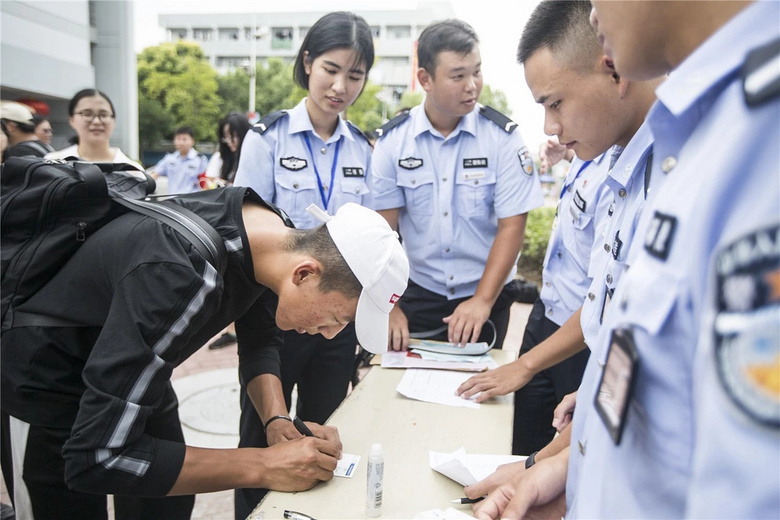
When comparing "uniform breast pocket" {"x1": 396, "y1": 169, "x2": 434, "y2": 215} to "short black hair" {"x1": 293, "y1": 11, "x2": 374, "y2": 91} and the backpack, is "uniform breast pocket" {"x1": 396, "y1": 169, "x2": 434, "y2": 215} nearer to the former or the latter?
"short black hair" {"x1": 293, "y1": 11, "x2": 374, "y2": 91}

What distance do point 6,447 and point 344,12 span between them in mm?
2060

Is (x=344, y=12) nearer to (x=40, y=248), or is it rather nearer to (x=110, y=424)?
(x=40, y=248)

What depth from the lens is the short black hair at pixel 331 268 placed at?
1.37 meters

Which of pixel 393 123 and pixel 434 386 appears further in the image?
pixel 393 123

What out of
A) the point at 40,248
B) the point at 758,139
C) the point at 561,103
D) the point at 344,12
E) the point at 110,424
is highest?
the point at 344,12

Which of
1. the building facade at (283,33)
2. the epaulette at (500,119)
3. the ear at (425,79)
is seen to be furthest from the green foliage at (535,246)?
the building facade at (283,33)

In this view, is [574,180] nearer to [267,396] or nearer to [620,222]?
[620,222]

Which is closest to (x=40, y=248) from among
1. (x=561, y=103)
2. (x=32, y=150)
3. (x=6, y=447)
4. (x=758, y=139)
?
(x=6, y=447)


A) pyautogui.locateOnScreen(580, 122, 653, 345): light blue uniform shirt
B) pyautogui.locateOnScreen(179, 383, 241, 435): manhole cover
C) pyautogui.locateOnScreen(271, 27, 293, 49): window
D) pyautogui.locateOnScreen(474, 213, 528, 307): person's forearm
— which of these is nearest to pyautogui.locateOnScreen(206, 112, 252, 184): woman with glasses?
pyautogui.locateOnScreen(179, 383, 241, 435): manhole cover

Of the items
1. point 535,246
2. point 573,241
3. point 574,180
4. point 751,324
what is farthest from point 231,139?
point 751,324

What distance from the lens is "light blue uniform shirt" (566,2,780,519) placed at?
440 mm

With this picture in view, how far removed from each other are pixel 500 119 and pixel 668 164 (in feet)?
6.59

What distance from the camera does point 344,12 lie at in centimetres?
245

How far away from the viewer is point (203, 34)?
48.8 metres
